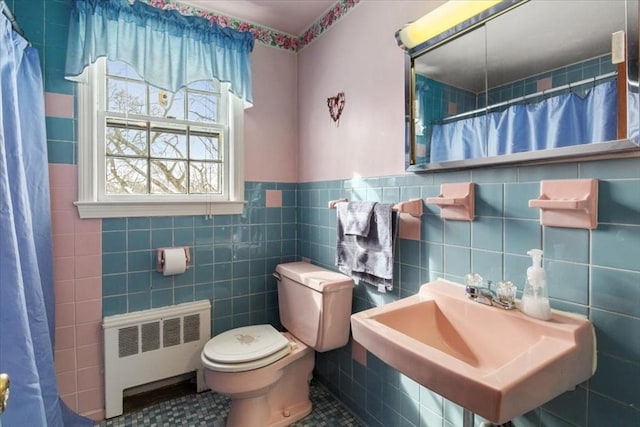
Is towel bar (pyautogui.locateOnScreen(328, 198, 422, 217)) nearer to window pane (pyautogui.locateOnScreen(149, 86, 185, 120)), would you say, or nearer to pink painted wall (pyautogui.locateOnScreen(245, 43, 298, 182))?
pink painted wall (pyautogui.locateOnScreen(245, 43, 298, 182))

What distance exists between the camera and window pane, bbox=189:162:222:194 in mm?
2016

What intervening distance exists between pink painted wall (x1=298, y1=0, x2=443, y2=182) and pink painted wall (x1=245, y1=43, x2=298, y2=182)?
8 centimetres

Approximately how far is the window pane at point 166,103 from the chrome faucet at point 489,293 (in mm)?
1833

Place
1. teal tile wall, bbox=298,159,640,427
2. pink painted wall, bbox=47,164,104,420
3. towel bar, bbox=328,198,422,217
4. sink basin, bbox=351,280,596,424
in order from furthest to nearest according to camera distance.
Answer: pink painted wall, bbox=47,164,104,420 → towel bar, bbox=328,198,422,217 → teal tile wall, bbox=298,159,640,427 → sink basin, bbox=351,280,596,424

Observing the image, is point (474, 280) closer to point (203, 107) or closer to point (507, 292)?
point (507, 292)

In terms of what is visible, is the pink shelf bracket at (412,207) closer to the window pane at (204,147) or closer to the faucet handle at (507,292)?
the faucet handle at (507,292)

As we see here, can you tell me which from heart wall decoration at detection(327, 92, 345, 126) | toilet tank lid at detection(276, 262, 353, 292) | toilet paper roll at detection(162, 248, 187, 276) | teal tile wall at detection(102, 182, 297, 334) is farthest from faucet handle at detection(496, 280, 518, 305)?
toilet paper roll at detection(162, 248, 187, 276)

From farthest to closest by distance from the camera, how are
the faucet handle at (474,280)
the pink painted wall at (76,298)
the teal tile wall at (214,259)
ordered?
the teal tile wall at (214,259), the pink painted wall at (76,298), the faucet handle at (474,280)

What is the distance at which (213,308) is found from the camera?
2002 mm

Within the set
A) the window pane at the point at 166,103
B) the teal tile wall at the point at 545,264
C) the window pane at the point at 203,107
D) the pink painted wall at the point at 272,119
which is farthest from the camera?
the pink painted wall at the point at 272,119

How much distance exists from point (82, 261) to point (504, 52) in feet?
7.03

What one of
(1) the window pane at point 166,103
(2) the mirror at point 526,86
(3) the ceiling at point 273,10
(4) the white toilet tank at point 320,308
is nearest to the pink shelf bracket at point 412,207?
(2) the mirror at point 526,86

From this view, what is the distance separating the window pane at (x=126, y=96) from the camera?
1.79 m

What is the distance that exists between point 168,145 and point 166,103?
25 cm
